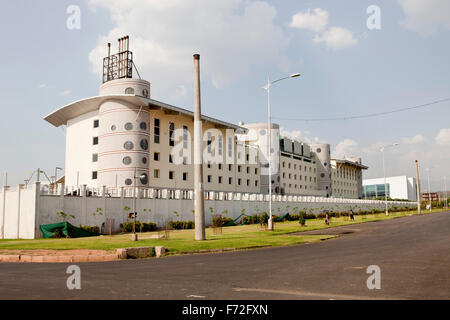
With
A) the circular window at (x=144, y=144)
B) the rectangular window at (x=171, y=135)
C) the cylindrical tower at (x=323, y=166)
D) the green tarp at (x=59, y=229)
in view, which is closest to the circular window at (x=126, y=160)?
the circular window at (x=144, y=144)

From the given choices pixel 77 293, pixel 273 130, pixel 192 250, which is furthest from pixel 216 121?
pixel 77 293

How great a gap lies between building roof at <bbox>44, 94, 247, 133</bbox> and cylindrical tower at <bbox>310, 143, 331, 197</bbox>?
5022 cm

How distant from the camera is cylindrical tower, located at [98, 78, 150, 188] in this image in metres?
46.0

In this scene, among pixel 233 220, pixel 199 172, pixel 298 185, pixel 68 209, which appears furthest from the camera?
pixel 298 185

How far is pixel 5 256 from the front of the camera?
1559 cm

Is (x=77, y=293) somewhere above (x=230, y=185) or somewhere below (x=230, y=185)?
below

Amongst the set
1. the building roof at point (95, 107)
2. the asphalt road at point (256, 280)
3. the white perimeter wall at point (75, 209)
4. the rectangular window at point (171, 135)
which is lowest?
the asphalt road at point (256, 280)

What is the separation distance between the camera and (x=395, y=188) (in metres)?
158

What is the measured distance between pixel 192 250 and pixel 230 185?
46.8 metres

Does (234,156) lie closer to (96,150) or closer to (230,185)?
(230,185)

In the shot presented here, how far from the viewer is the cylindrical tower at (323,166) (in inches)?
4003

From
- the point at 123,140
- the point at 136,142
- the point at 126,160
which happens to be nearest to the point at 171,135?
the point at 136,142

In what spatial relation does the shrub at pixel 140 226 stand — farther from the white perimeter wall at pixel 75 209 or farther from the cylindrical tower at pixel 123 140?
the cylindrical tower at pixel 123 140

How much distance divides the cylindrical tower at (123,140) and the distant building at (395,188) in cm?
12530
